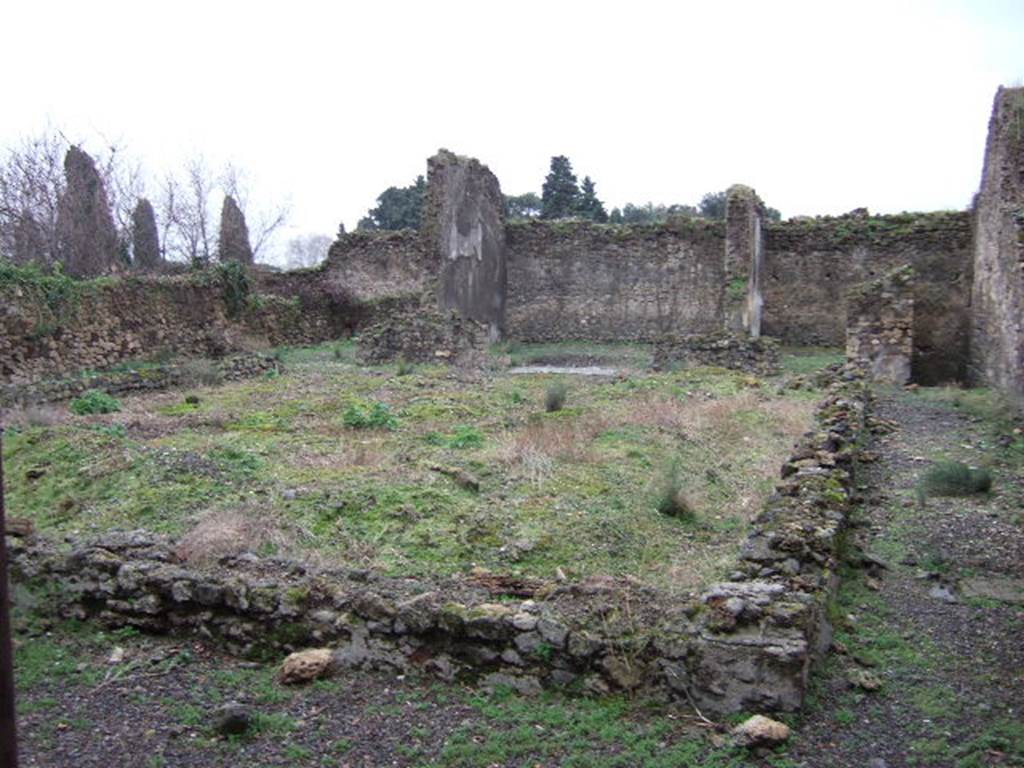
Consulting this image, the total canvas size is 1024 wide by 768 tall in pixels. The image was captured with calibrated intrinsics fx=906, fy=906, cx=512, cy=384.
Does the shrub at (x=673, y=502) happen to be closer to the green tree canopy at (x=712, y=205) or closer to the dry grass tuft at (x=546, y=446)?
the dry grass tuft at (x=546, y=446)

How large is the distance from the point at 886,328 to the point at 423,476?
12097 millimetres

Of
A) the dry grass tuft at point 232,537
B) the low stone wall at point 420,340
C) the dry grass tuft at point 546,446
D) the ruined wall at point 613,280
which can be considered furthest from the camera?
the ruined wall at point 613,280

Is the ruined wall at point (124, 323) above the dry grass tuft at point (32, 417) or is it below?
above

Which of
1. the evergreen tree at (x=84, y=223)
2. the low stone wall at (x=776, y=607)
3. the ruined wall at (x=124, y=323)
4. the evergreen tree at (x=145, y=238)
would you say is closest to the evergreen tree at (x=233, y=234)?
the evergreen tree at (x=145, y=238)

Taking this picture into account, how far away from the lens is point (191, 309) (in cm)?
1959

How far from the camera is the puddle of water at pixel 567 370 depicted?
18098mm

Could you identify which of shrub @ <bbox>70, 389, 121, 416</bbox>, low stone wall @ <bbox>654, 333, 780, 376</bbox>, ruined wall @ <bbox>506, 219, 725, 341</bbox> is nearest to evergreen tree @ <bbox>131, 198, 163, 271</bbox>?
ruined wall @ <bbox>506, 219, 725, 341</bbox>

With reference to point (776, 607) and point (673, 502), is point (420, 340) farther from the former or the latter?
point (776, 607)

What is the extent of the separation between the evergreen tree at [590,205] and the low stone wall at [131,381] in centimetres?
2641

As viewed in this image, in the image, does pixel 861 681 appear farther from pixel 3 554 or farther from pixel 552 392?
pixel 552 392

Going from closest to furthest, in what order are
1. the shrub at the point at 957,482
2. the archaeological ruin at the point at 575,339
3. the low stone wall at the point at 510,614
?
1. the low stone wall at the point at 510,614
2. the archaeological ruin at the point at 575,339
3. the shrub at the point at 957,482

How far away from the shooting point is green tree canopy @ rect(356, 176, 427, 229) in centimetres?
4478

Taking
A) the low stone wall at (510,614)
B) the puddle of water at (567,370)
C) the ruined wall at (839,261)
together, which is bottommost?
the low stone wall at (510,614)

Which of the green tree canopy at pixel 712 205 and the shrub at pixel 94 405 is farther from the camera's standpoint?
the green tree canopy at pixel 712 205
